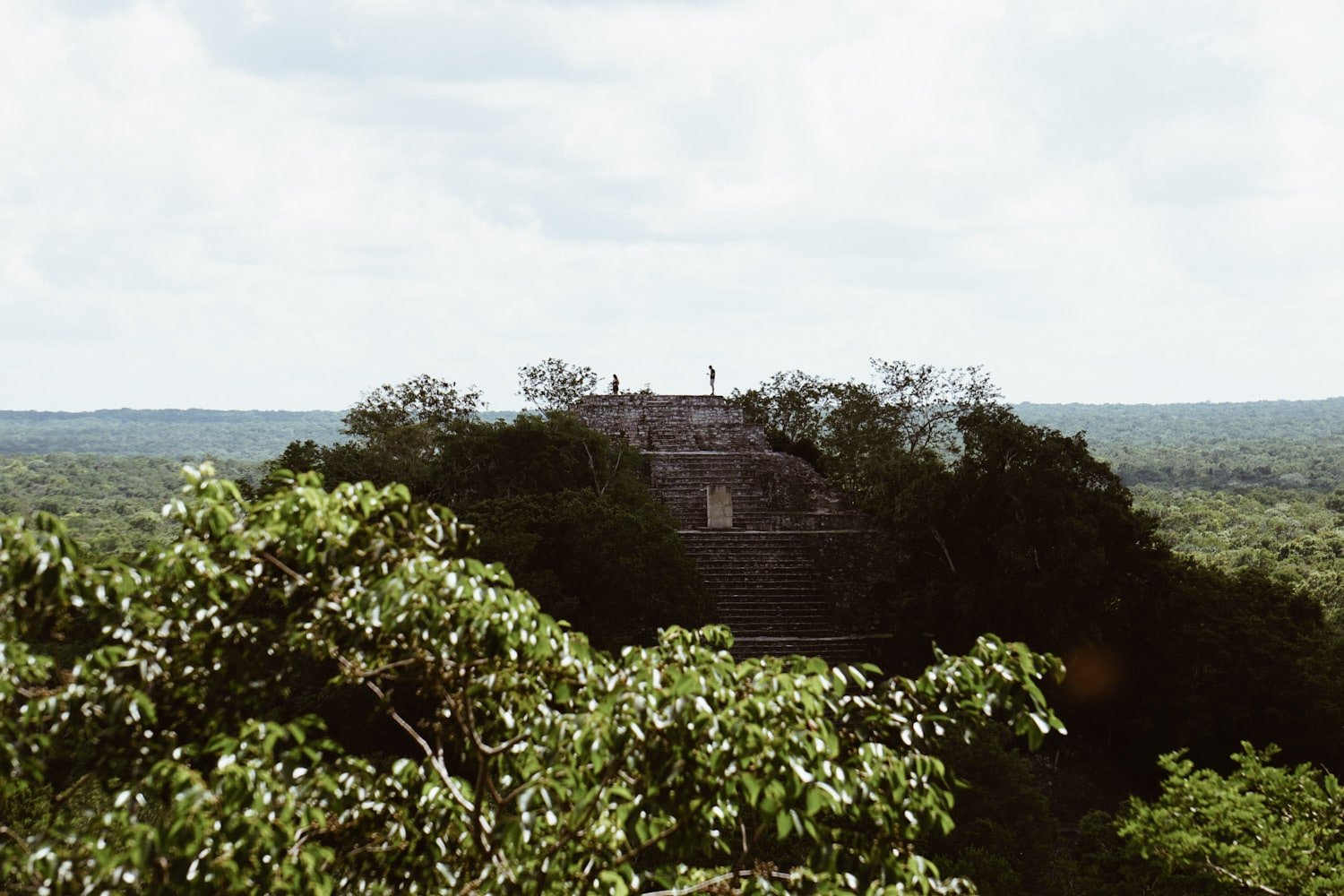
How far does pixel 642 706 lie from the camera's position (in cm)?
331

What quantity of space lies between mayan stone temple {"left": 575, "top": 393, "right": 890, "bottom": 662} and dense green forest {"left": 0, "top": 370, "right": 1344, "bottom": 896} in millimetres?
1133

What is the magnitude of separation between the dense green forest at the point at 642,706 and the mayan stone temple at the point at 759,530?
44.6 inches

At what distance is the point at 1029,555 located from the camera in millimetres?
17375

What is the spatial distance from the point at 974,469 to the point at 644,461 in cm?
1160

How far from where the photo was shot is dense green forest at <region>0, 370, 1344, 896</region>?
349 cm

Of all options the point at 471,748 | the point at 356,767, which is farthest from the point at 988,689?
the point at 356,767

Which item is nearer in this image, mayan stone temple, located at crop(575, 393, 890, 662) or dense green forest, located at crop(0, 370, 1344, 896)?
dense green forest, located at crop(0, 370, 1344, 896)

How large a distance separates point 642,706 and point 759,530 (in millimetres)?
21730

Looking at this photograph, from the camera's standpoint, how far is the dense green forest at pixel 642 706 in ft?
11.4

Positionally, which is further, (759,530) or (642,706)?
(759,530)

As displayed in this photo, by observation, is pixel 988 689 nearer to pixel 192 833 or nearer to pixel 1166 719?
pixel 192 833

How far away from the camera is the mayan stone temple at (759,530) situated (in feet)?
69.5

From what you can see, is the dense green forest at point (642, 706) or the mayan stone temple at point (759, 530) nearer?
the dense green forest at point (642, 706)

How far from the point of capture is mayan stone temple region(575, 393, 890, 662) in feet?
69.5
